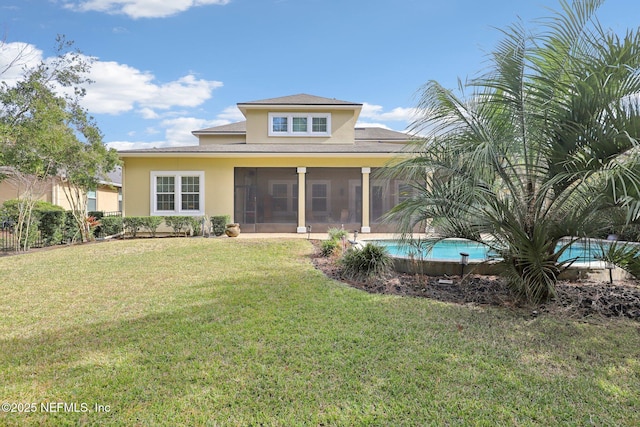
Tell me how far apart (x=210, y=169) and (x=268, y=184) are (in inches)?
104

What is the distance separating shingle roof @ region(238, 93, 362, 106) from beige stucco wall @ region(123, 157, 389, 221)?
360 centimetres

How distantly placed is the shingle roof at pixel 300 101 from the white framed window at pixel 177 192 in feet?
15.3

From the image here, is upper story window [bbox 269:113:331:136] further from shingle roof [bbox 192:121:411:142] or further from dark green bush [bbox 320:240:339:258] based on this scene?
dark green bush [bbox 320:240:339:258]

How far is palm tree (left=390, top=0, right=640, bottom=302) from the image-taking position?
14.8 ft

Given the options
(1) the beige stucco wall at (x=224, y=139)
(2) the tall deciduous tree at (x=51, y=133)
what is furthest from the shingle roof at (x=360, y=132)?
(2) the tall deciduous tree at (x=51, y=133)

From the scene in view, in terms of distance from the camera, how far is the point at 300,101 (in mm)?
18562

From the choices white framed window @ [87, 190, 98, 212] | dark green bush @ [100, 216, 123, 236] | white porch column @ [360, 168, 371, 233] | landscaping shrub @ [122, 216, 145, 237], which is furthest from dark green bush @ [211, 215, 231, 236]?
white framed window @ [87, 190, 98, 212]

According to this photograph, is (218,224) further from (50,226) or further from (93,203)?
(93,203)

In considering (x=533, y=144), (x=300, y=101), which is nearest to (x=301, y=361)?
(x=533, y=144)

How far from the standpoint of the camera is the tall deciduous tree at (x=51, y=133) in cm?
1033

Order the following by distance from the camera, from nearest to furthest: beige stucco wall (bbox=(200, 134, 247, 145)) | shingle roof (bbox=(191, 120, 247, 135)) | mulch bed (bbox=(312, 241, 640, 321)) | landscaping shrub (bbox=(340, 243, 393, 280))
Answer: mulch bed (bbox=(312, 241, 640, 321)) < landscaping shrub (bbox=(340, 243, 393, 280)) < shingle roof (bbox=(191, 120, 247, 135)) < beige stucco wall (bbox=(200, 134, 247, 145))

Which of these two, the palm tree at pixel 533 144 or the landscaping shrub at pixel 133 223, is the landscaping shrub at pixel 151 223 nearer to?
the landscaping shrub at pixel 133 223

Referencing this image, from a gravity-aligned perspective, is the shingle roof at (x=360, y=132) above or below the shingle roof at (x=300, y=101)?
below

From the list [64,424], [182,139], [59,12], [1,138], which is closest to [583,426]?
[64,424]
